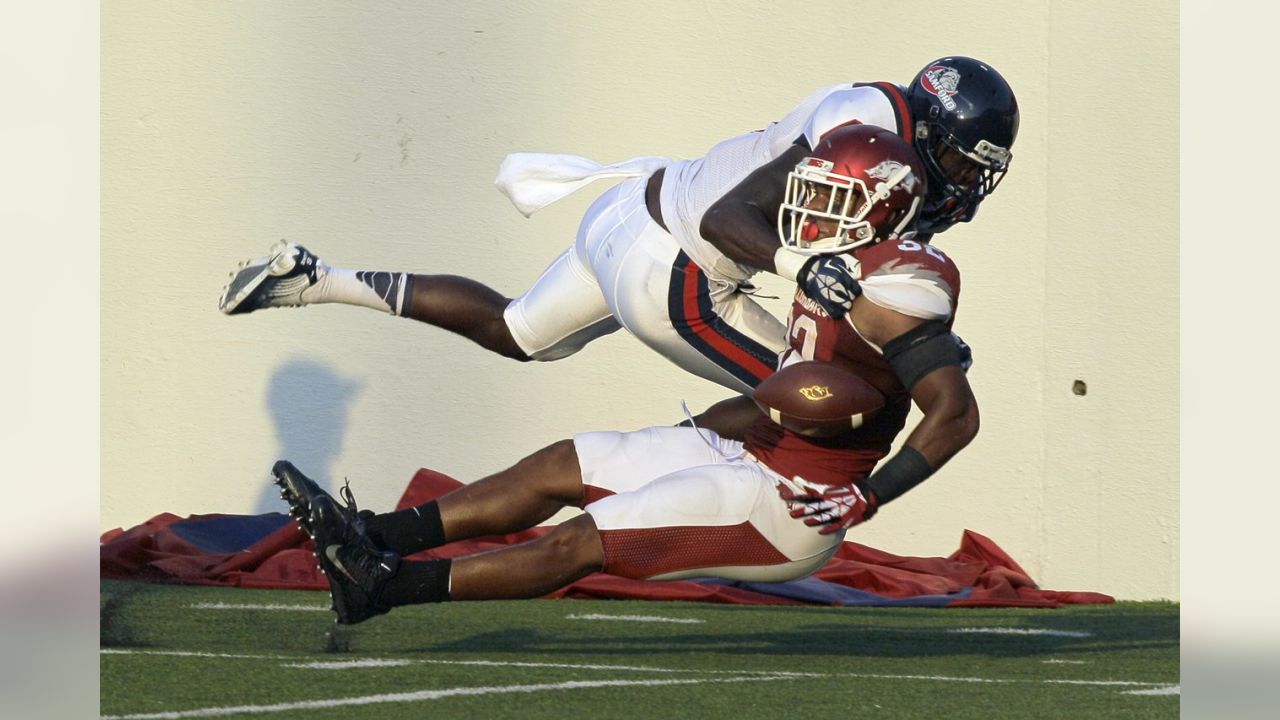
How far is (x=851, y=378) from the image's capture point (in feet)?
11.8

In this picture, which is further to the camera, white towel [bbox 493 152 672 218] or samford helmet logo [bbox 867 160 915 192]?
A: white towel [bbox 493 152 672 218]

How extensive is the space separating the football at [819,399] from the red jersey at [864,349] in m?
0.06

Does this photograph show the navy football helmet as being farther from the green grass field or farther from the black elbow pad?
the green grass field

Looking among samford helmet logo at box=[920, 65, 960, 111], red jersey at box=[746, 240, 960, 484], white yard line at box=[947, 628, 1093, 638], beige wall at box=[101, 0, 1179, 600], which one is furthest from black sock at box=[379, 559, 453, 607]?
beige wall at box=[101, 0, 1179, 600]

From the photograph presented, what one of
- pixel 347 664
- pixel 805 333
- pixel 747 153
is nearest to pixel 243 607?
pixel 347 664

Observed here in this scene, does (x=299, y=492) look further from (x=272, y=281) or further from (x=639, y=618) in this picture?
(x=639, y=618)

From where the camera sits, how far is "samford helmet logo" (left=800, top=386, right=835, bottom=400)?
358 centimetres

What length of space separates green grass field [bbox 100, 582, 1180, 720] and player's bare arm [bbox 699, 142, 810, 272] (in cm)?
97

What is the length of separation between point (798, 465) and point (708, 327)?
28.0 inches

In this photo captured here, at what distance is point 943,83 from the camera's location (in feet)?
13.6

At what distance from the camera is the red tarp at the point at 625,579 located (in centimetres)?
585
